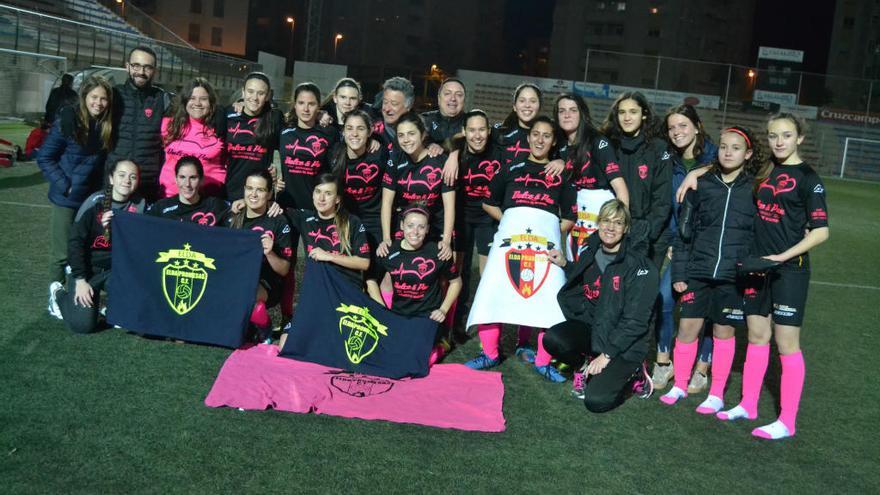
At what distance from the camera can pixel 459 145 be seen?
5660 mm

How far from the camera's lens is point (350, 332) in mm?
5012

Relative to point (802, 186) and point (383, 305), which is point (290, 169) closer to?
point (383, 305)

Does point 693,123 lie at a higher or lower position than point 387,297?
higher

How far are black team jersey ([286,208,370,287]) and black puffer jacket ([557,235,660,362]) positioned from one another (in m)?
1.61

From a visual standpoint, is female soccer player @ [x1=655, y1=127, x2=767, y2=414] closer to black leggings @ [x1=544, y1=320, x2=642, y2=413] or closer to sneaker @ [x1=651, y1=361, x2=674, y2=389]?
sneaker @ [x1=651, y1=361, x2=674, y2=389]

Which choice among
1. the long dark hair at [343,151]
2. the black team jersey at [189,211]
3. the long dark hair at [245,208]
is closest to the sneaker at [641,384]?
the long dark hair at [343,151]

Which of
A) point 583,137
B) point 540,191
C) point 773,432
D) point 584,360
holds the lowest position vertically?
point 773,432

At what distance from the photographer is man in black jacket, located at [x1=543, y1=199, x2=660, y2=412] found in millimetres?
4703

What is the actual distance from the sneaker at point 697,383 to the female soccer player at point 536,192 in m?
0.92

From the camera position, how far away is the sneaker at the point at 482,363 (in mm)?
5286

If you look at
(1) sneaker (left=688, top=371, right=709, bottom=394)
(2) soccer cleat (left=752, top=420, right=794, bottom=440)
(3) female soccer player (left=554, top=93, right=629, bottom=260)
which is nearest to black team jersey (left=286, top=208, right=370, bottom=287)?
(3) female soccer player (left=554, top=93, right=629, bottom=260)

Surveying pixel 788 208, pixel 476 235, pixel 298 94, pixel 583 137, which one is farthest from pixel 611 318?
pixel 298 94

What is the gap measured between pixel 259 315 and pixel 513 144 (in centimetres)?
212

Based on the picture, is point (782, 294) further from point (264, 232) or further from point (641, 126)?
point (264, 232)
